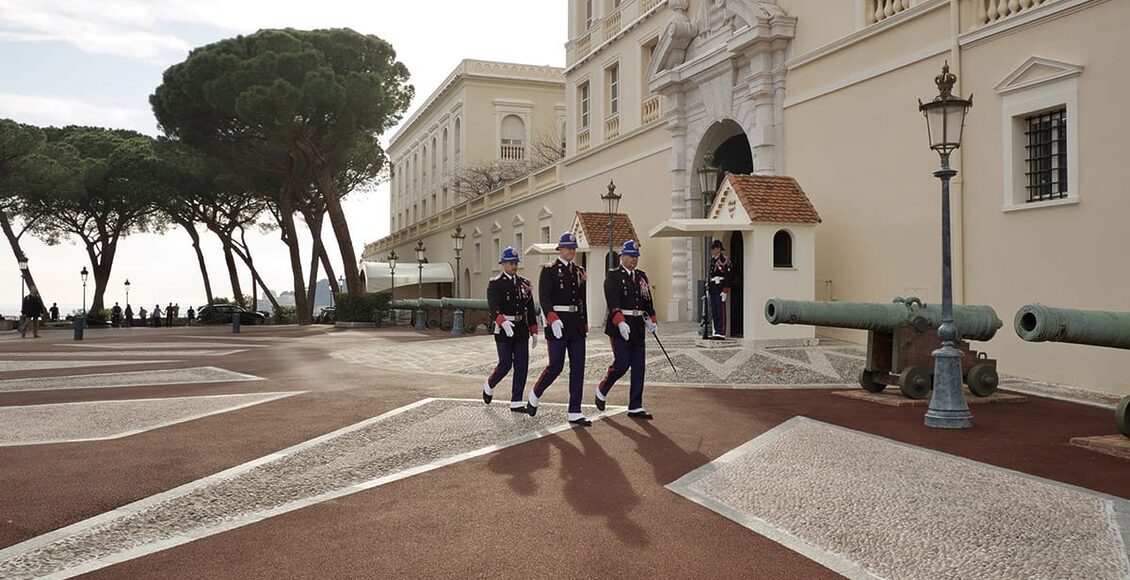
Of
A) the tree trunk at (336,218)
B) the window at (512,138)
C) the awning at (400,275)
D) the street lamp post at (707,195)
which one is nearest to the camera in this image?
the street lamp post at (707,195)

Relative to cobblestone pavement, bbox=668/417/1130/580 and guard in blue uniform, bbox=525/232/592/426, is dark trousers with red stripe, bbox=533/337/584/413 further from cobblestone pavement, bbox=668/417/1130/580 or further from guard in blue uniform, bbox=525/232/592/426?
cobblestone pavement, bbox=668/417/1130/580

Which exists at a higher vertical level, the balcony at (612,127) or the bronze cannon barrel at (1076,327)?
the balcony at (612,127)

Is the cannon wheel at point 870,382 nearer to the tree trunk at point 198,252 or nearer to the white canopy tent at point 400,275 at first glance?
the white canopy tent at point 400,275

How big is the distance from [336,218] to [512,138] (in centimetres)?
1352

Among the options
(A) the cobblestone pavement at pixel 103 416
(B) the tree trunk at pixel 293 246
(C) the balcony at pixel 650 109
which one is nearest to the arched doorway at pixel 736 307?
(C) the balcony at pixel 650 109

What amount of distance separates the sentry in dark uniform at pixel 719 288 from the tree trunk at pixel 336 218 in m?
21.8

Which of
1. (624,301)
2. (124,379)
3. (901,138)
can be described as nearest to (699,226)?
(901,138)

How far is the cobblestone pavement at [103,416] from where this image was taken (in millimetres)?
7883

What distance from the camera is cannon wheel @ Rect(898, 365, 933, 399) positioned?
9305 millimetres

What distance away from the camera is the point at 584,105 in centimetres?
2933

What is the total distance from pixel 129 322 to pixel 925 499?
50506mm

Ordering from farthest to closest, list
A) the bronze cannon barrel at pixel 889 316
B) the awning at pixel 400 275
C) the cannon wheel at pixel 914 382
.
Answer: the awning at pixel 400 275 → the bronze cannon barrel at pixel 889 316 → the cannon wheel at pixel 914 382

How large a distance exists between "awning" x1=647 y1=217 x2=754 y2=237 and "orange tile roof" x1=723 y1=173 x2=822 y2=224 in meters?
0.34

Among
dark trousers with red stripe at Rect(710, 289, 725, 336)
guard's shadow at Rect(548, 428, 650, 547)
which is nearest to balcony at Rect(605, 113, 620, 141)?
dark trousers with red stripe at Rect(710, 289, 725, 336)
